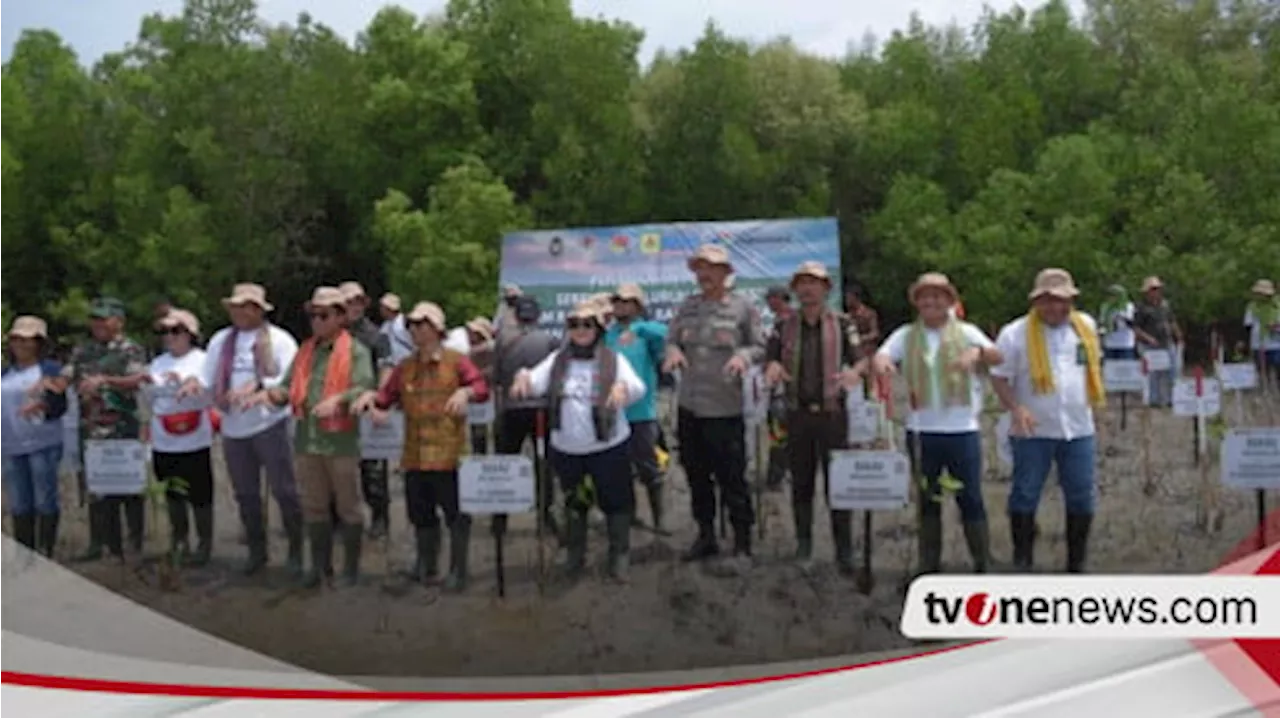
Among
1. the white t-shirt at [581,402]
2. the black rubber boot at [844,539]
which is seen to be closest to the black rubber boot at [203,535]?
the white t-shirt at [581,402]

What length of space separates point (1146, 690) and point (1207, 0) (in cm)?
136

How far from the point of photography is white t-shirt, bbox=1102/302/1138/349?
238 centimetres

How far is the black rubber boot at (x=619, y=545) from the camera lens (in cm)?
265

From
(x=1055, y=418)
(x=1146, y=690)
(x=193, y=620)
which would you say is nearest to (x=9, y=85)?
(x=193, y=620)

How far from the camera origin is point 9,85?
7.98 feet

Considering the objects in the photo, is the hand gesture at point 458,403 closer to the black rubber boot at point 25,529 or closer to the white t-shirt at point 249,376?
the white t-shirt at point 249,376

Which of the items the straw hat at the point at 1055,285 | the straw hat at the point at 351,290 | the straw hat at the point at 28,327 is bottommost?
the straw hat at the point at 28,327

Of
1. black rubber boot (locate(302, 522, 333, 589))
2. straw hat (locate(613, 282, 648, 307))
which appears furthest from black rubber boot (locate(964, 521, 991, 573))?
black rubber boot (locate(302, 522, 333, 589))

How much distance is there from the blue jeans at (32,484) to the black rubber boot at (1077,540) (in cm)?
215

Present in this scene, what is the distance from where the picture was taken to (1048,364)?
260 centimetres

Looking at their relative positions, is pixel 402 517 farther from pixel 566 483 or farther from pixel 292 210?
pixel 292 210

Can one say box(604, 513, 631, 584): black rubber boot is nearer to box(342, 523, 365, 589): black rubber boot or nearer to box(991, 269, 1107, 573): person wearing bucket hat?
box(342, 523, 365, 589): black rubber boot

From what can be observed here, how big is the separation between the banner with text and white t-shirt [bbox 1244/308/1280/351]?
76cm

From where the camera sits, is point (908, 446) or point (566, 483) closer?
point (908, 446)
